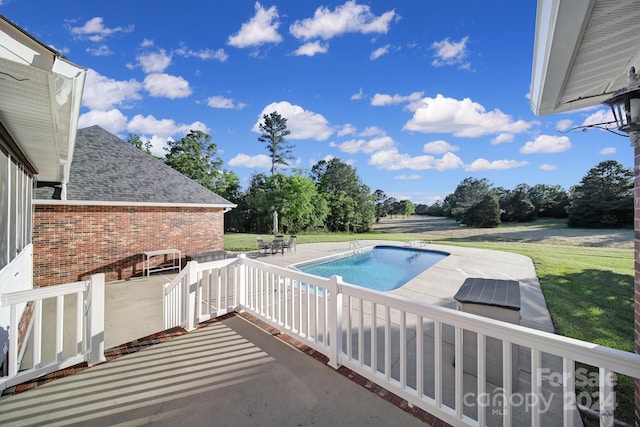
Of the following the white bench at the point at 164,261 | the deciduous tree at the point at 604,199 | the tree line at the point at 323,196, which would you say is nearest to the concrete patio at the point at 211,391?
the white bench at the point at 164,261

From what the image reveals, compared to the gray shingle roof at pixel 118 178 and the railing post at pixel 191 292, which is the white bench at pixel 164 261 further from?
the railing post at pixel 191 292

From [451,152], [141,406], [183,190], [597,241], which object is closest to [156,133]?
[183,190]

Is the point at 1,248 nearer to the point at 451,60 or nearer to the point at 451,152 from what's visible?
the point at 451,60

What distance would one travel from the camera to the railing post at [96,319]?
9.74 feet

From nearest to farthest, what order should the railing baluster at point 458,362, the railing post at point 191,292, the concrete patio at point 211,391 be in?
the railing baluster at point 458,362
the concrete patio at point 211,391
the railing post at point 191,292

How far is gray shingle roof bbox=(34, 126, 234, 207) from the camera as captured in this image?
8828 millimetres

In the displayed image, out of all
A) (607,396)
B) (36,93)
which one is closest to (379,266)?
(607,396)

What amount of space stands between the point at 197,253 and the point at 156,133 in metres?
26.9

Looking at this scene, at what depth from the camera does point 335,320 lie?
9.77 feet

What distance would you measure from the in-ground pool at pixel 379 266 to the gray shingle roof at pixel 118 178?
5385 millimetres

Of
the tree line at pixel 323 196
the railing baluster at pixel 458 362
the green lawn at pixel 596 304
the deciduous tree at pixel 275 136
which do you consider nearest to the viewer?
the railing baluster at pixel 458 362

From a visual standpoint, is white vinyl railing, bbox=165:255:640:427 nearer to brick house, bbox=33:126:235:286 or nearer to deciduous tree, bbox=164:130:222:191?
brick house, bbox=33:126:235:286

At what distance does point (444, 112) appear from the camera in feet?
57.6

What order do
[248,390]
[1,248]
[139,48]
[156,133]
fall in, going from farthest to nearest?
[156,133]
[139,48]
[1,248]
[248,390]
